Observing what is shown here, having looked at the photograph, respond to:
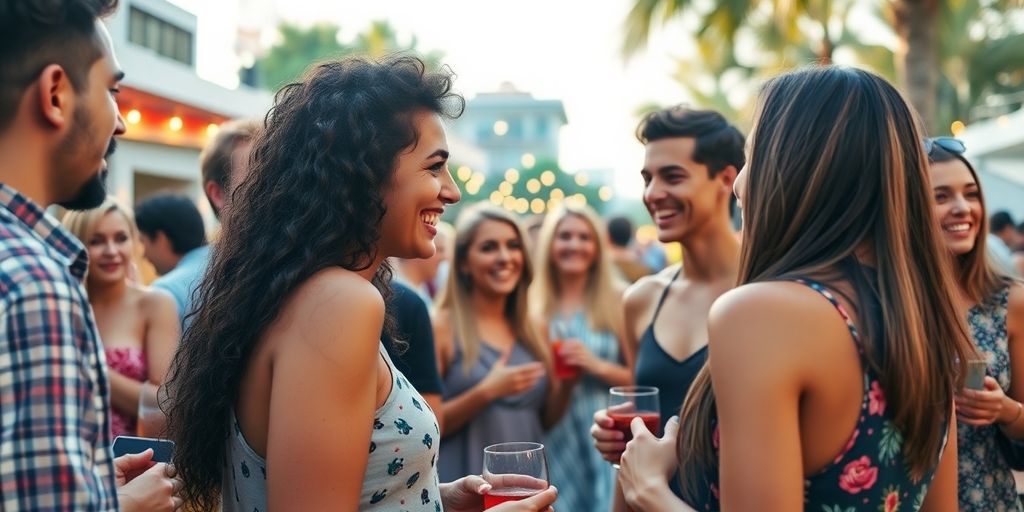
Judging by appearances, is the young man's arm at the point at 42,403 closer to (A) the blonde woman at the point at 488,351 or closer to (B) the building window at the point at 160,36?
(A) the blonde woman at the point at 488,351

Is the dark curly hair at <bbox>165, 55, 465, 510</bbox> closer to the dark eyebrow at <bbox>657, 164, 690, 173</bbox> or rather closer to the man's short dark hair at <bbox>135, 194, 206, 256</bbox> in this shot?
the dark eyebrow at <bbox>657, 164, 690, 173</bbox>

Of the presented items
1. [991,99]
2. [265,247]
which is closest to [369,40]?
[991,99]

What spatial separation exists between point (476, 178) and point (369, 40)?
44.8ft

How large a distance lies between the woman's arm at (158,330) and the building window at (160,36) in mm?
10312

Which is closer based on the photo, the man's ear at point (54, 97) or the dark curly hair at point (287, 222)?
the man's ear at point (54, 97)

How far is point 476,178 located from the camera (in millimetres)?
40125

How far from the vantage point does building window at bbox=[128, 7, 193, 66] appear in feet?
44.2

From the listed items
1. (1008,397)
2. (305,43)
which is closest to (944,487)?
(1008,397)

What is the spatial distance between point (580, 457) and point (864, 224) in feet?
11.5

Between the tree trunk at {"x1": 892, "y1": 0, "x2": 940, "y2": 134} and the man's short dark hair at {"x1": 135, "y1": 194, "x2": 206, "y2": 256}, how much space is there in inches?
351

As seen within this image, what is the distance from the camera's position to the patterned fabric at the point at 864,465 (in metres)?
1.74

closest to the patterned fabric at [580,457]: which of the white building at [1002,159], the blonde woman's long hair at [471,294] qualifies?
the blonde woman's long hair at [471,294]

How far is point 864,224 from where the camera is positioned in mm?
1851

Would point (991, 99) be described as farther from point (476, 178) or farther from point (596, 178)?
point (596, 178)
